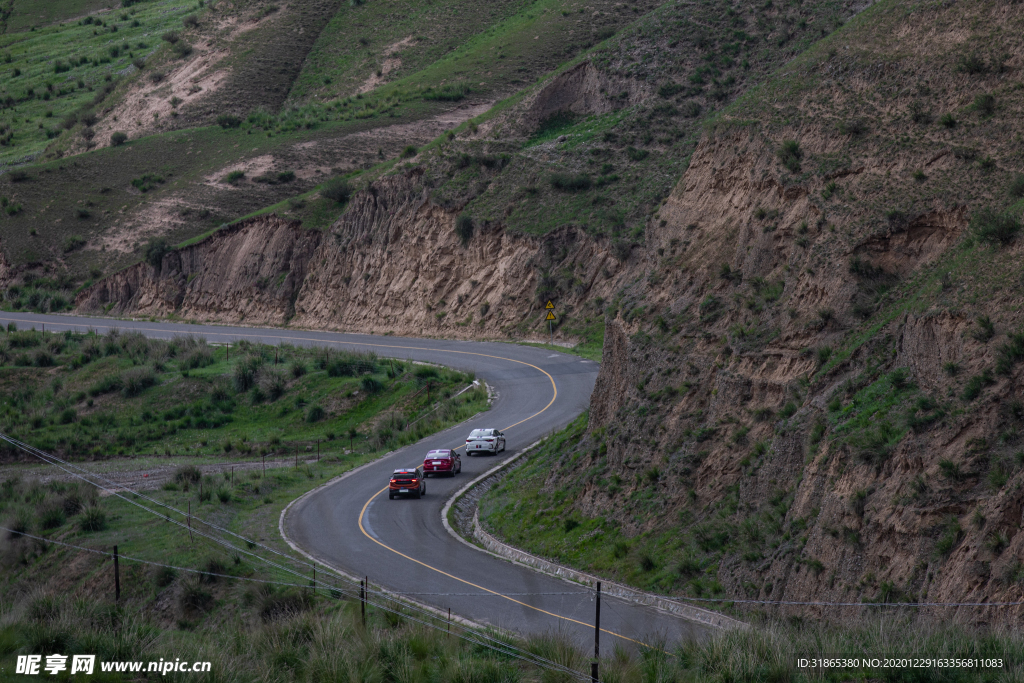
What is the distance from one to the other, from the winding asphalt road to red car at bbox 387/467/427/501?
14.5 inches

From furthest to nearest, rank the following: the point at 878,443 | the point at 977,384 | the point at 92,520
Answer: the point at 92,520 < the point at 878,443 < the point at 977,384

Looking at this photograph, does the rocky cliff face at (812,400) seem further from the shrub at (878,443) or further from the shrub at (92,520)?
the shrub at (92,520)

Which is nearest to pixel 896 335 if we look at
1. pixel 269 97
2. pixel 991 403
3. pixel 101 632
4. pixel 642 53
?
pixel 991 403

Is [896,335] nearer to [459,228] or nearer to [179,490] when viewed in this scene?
[179,490]

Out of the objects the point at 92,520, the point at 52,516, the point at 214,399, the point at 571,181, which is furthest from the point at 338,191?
the point at 92,520

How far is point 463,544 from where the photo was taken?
2434 centimetres

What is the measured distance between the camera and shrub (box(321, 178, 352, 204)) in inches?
2726

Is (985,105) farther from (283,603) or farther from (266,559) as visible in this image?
(266,559)

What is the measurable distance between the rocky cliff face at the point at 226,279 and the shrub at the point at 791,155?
1942 inches

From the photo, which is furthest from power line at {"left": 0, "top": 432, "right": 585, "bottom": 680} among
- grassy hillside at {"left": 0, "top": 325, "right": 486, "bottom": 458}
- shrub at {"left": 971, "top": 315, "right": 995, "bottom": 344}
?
shrub at {"left": 971, "top": 315, "right": 995, "bottom": 344}

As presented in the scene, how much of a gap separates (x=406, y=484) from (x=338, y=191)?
1736 inches

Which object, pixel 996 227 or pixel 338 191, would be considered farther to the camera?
pixel 338 191

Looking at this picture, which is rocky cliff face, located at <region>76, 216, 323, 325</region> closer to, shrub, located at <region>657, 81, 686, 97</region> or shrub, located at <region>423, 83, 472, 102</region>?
shrub, located at <region>423, 83, 472, 102</region>

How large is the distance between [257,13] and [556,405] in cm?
8132
